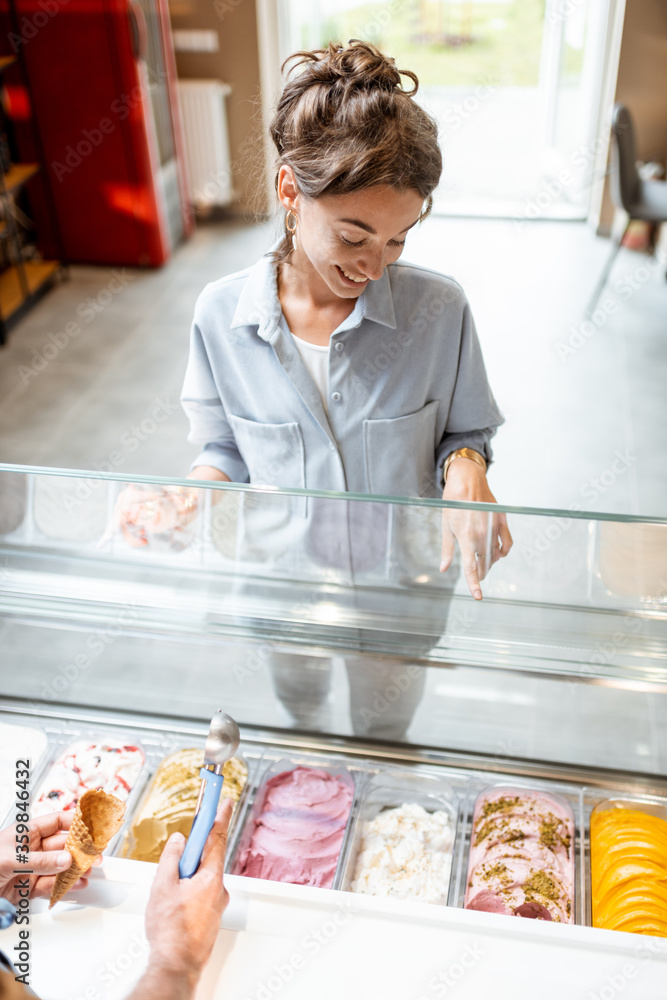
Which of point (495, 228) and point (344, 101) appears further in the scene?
point (495, 228)

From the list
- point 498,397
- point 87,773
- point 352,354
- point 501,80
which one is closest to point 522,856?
point 87,773

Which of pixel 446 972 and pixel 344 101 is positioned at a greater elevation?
pixel 344 101

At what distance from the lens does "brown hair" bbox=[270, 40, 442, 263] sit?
3.87ft

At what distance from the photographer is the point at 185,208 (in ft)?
20.5

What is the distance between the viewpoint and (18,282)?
5484 millimetres

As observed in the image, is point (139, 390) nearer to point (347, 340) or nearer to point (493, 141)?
point (347, 340)

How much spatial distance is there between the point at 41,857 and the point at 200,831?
0.76 feet

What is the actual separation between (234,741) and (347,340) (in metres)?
0.70

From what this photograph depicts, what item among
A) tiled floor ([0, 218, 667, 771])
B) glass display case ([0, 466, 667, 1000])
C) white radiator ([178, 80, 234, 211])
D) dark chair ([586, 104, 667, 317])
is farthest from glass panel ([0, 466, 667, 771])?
white radiator ([178, 80, 234, 211])

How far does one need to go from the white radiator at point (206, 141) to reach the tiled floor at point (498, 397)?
0.38 metres

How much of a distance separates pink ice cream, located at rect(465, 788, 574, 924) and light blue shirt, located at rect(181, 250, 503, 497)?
1.97ft

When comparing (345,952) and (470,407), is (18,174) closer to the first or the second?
(470,407)

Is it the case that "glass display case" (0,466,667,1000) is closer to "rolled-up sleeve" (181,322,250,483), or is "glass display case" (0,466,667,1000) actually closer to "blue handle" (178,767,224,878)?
"blue handle" (178,767,224,878)

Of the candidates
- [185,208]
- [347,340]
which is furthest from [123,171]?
[347,340]
